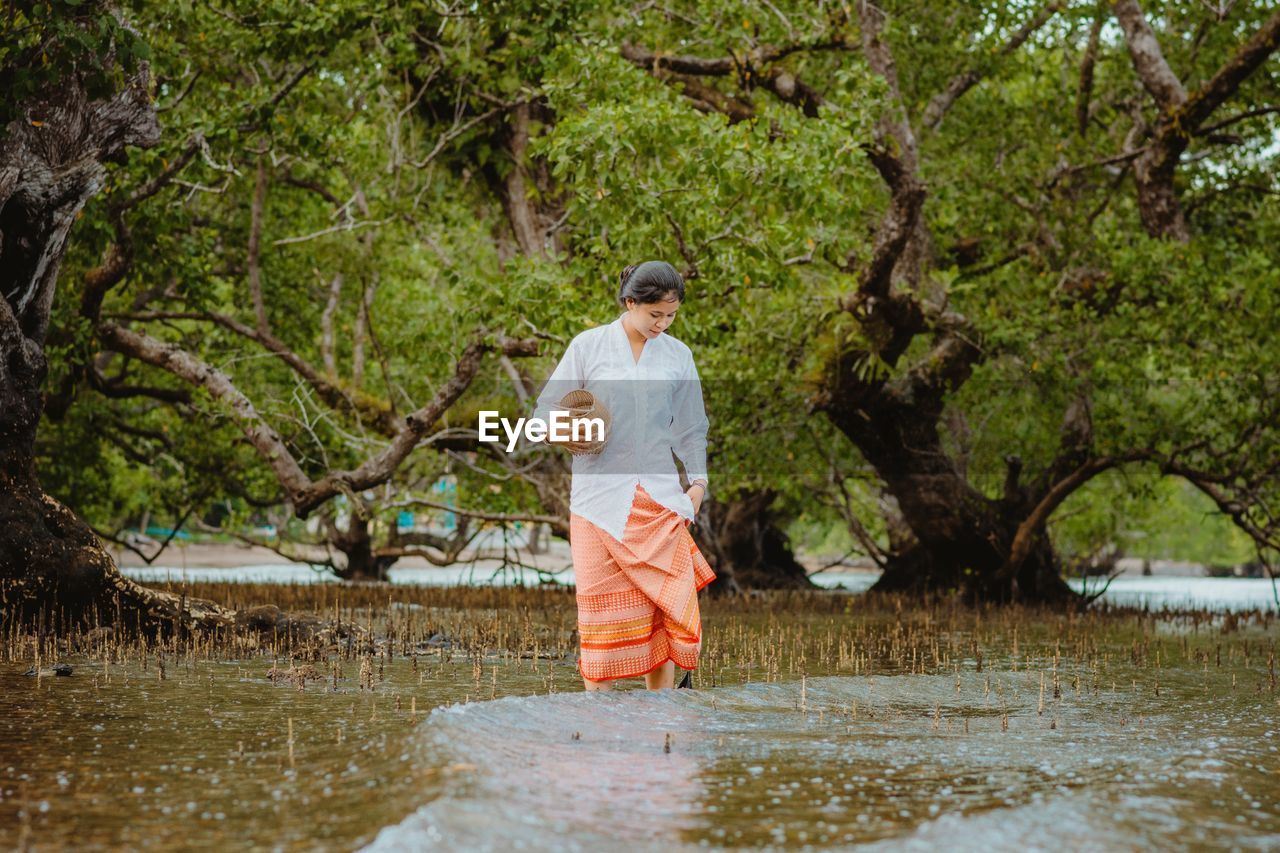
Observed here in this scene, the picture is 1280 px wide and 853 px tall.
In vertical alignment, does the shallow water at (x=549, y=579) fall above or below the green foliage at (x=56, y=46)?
below

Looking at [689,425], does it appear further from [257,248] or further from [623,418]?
[257,248]

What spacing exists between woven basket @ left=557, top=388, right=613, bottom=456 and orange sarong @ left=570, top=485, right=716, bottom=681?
0.84ft

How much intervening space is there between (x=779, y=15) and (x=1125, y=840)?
1100cm

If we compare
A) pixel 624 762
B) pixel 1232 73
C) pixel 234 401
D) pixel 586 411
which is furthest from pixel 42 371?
pixel 1232 73

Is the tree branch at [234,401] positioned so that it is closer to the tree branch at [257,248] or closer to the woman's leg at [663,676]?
the tree branch at [257,248]

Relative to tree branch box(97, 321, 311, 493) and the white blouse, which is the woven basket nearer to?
the white blouse

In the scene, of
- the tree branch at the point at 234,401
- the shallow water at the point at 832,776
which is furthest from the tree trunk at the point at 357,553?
the shallow water at the point at 832,776

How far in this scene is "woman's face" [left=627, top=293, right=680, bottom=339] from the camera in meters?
5.45

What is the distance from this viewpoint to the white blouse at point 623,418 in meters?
5.55

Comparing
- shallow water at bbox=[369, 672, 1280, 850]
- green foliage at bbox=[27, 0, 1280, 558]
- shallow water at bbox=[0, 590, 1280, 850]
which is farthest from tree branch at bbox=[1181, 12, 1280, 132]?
shallow water at bbox=[369, 672, 1280, 850]

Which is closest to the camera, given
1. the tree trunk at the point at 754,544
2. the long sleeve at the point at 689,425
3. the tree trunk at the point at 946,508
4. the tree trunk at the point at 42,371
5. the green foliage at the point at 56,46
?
the long sleeve at the point at 689,425

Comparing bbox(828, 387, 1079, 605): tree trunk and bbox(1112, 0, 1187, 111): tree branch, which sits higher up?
bbox(1112, 0, 1187, 111): tree branch

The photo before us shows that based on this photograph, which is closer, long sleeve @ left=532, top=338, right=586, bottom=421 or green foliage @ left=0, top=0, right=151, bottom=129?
long sleeve @ left=532, top=338, right=586, bottom=421

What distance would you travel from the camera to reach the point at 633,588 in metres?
5.59
